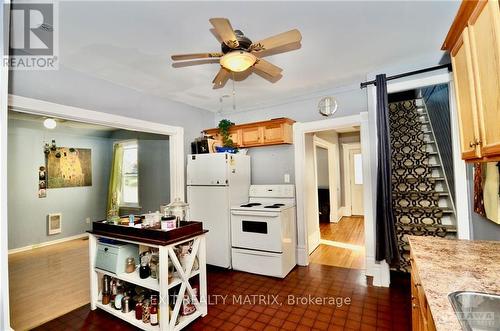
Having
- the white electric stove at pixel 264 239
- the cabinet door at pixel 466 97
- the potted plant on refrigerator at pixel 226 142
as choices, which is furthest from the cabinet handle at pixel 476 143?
the potted plant on refrigerator at pixel 226 142

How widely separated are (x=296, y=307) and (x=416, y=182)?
91.2 inches

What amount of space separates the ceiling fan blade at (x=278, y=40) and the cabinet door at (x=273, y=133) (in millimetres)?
1804

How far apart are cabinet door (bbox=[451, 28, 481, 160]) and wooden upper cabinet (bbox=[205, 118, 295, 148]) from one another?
2.06 metres

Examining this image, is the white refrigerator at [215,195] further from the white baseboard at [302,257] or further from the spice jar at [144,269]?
the spice jar at [144,269]

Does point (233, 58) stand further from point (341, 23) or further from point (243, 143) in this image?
point (243, 143)

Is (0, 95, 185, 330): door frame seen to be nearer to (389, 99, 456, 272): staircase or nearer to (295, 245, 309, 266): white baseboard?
(295, 245, 309, 266): white baseboard

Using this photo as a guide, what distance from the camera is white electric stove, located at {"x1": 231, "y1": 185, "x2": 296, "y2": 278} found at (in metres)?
3.02

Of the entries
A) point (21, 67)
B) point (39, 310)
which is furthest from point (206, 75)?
point (39, 310)

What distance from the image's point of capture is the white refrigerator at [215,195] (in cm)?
333

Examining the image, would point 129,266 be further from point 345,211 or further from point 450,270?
point 345,211

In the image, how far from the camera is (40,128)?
4.74 meters

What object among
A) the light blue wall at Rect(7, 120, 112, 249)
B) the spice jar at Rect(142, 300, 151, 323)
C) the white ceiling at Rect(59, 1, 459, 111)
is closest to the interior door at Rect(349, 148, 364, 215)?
the white ceiling at Rect(59, 1, 459, 111)

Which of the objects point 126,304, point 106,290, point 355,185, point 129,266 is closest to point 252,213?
point 129,266

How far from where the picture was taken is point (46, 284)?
121 inches
